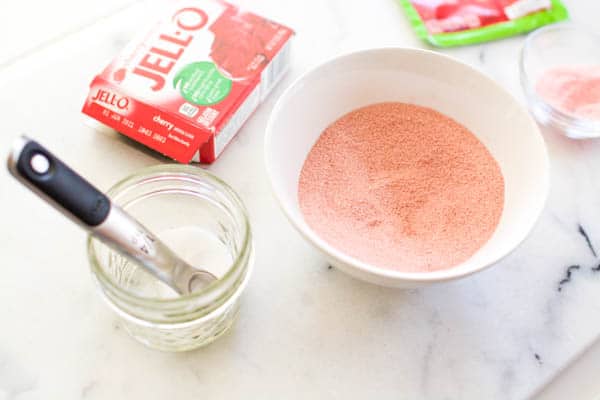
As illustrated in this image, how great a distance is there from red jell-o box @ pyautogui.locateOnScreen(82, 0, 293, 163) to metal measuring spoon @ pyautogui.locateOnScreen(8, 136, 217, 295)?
0.14m

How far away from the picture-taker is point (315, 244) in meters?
0.48

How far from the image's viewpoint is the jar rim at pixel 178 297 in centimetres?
45

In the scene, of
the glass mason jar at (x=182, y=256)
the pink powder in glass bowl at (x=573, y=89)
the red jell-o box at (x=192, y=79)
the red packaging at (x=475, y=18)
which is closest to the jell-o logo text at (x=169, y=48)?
the red jell-o box at (x=192, y=79)

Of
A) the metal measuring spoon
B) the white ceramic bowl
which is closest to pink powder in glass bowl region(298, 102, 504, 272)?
the white ceramic bowl

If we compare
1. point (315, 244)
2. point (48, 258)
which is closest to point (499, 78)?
point (315, 244)

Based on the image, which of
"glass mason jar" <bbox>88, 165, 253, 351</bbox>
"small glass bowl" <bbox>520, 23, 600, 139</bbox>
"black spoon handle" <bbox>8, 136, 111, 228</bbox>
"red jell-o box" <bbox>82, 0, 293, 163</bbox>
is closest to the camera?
"black spoon handle" <bbox>8, 136, 111, 228</bbox>

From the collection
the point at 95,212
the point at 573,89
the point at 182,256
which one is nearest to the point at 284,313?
the point at 182,256

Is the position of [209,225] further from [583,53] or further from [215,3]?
[583,53]

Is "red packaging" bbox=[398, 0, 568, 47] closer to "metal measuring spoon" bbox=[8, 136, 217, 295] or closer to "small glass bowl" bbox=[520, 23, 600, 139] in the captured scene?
"small glass bowl" bbox=[520, 23, 600, 139]

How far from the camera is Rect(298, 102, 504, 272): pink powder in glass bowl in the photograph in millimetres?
548

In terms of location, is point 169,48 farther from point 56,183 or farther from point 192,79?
point 56,183

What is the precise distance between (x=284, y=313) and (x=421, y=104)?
0.77ft

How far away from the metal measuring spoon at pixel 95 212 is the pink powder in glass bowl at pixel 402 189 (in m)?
0.12

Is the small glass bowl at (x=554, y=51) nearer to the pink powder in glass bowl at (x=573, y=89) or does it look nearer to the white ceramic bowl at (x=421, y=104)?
the pink powder in glass bowl at (x=573, y=89)
